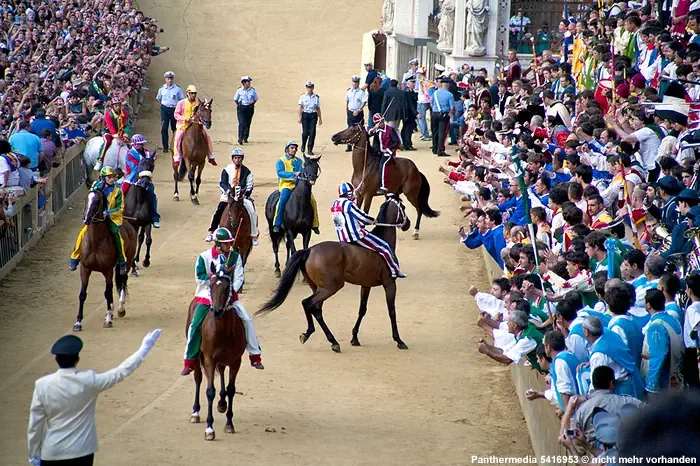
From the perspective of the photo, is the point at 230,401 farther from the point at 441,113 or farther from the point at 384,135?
the point at 441,113

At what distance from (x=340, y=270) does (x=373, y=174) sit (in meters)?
6.53

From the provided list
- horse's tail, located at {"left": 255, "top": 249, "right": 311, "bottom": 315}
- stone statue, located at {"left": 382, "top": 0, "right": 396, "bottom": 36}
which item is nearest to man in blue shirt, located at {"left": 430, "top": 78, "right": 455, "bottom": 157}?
stone statue, located at {"left": 382, "top": 0, "right": 396, "bottom": 36}

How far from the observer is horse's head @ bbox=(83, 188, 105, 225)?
13680mm

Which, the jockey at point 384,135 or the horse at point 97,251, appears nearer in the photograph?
the horse at point 97,251

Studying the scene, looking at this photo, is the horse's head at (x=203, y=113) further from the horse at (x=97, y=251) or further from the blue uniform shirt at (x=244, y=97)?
the horse at (x=97, y=251)

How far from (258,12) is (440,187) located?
2566 centimetres

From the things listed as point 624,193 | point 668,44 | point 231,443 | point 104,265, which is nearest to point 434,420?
point 231,443

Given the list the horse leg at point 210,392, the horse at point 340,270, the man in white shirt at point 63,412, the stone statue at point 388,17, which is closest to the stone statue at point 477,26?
the stone statue at point 388,17

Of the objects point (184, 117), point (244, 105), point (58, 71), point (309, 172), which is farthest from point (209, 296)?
point (244, 105)

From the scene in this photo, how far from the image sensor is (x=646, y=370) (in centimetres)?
802

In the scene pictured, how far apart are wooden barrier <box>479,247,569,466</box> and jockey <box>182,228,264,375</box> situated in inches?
109

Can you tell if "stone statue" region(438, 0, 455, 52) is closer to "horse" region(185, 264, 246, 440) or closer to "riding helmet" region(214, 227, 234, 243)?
"riding helmet" region(214, 227, 234, 243)

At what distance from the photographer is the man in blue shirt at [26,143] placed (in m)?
17.8

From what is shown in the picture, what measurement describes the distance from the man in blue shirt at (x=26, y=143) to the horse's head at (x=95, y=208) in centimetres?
444
